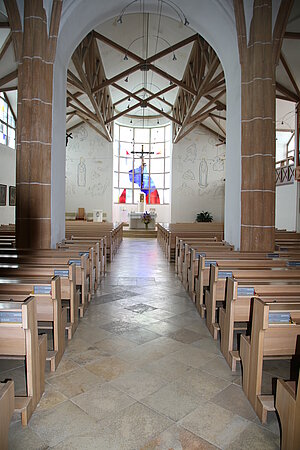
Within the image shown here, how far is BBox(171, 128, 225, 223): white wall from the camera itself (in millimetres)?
17344

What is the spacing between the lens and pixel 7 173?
11.9 metres

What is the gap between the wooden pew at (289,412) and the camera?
1.52 m

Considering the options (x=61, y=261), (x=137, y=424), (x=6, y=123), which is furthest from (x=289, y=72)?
(x=6, y=123)

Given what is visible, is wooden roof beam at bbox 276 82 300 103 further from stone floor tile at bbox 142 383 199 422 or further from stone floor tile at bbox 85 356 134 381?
stone floor tile at bbox 142 383 199 422

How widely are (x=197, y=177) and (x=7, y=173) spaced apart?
9.35 meters

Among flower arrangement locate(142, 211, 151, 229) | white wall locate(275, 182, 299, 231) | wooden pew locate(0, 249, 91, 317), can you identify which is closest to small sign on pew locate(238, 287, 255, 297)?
wooden pew locate(0, 249, 91, 317)

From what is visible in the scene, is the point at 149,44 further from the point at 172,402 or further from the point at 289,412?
the point at 289,412

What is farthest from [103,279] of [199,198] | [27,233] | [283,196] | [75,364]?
[199,198]

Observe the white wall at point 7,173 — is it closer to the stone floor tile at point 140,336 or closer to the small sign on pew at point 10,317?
the stone floor tile at point 140,336

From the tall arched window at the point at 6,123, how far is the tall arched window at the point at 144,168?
7319 millimetres

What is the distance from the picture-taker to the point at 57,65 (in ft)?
17.2

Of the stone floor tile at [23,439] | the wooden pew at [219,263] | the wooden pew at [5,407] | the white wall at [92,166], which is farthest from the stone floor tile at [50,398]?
the white wall at [92,166]

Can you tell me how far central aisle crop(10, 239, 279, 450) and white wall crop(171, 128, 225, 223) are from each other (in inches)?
552

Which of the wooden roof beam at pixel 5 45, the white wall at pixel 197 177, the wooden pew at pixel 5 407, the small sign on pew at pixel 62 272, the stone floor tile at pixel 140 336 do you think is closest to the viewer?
the wooden pew at pixel 5 407
